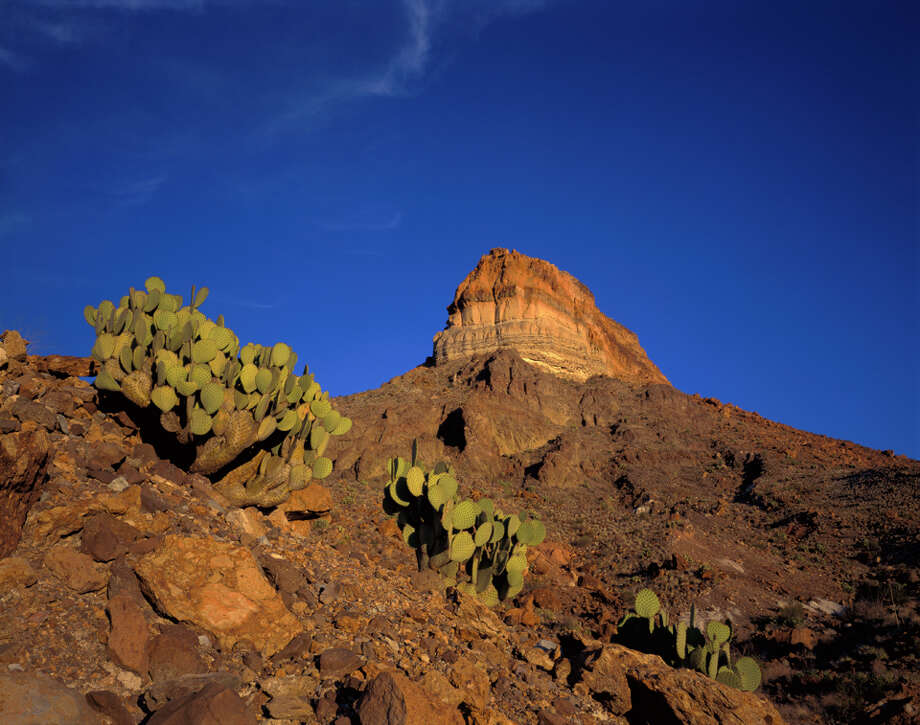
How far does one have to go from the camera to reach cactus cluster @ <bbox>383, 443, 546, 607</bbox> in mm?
11180

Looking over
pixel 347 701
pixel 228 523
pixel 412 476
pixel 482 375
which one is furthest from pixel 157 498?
pixel 482 375

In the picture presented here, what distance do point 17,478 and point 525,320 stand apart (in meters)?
44.0

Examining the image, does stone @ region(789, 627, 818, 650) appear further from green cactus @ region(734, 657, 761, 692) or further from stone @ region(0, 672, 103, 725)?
stone @ region(0, 672, 103, 725)

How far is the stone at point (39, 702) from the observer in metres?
3.69

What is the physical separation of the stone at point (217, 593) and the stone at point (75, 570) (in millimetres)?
326

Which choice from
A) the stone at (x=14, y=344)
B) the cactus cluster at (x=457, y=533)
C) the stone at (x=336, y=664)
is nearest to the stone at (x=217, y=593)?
the stone at (x=336, y=664)

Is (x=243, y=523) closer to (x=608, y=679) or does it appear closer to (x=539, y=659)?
(x=539, y=659)

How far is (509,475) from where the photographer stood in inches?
1191

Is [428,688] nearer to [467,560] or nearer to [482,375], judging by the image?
[467,560]

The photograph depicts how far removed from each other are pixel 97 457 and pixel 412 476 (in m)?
5.57

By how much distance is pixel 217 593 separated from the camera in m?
5.40

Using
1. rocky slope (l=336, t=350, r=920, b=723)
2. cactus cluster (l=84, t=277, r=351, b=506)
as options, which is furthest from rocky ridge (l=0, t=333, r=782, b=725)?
rocky slope (l=336, t=350, r=920, b=723)

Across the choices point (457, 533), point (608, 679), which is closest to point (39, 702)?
point (608, 679)

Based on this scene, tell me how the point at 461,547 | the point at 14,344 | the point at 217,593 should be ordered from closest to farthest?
the point at 217,593, the point at 14,344, the point at 461,547
